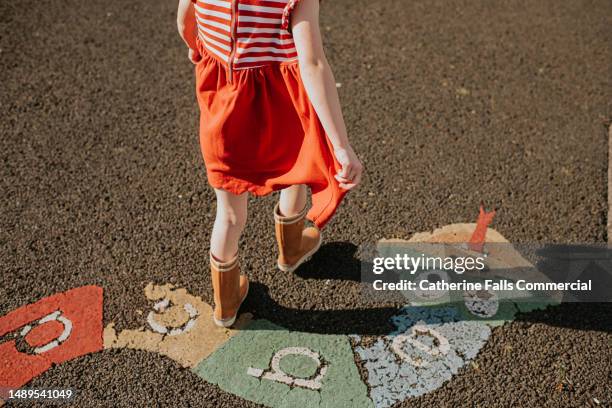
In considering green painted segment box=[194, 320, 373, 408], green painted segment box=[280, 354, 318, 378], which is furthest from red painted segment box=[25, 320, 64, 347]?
green painted segment box=[280, 354, 318, 378]

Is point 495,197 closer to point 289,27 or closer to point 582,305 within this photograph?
point 582,305

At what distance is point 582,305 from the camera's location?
323 cm

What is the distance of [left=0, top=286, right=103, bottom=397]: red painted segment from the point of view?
2.87m

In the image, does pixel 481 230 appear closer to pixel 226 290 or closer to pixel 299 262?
pixel 299 262

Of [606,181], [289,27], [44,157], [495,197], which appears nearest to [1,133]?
[44,157]

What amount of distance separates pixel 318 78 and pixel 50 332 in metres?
1.88

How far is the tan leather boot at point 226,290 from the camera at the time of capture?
2.92 meters

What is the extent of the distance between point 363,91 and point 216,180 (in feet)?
7.50

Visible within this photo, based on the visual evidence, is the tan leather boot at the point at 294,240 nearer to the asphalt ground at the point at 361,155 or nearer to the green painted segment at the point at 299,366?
the asphalt ground at the point at 361,155

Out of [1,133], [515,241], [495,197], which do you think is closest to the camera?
[515,241]

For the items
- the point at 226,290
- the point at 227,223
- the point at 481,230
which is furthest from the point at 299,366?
the point at 481,230

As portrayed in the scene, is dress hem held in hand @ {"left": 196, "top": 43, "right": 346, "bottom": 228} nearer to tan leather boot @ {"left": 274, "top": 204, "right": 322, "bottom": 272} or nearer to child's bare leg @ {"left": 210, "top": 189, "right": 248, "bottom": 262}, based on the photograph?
child's bare leg @ {"left": 210, "top": 189, "right": 248, "bottom": 262}

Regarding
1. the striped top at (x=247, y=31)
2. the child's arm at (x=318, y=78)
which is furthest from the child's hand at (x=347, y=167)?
the striped top at (x=247, y=31)

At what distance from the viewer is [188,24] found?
101 inches
